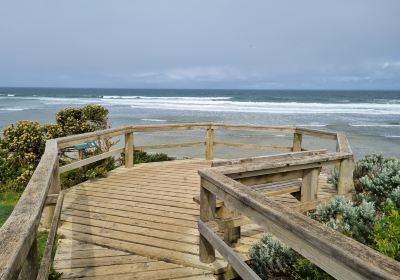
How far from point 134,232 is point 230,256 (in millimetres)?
1865

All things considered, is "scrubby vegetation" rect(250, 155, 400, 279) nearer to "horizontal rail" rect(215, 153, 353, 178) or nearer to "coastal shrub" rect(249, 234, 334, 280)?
"coastal shrub" rect(249, 234, 334, 280)

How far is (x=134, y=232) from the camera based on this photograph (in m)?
4.11

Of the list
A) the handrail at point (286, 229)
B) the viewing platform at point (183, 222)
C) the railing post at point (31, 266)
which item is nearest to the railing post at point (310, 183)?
the viewing platform at point (183, 222)

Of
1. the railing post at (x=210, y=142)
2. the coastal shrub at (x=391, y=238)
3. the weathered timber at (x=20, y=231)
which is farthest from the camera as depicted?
the railing post at (x=210, y=142)

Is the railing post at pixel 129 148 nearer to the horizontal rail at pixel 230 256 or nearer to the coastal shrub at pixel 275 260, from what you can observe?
the horizontal rail at pixel 230 256

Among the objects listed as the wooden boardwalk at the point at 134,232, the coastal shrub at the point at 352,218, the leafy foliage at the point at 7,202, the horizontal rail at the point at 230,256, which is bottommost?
the leafy foliage at the point at 7,202

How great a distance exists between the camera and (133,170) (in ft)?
24.1

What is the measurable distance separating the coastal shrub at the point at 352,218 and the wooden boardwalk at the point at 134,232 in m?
0.46

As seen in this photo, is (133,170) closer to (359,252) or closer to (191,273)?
(191,273)

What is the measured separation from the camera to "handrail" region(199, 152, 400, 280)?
1262 millimetres

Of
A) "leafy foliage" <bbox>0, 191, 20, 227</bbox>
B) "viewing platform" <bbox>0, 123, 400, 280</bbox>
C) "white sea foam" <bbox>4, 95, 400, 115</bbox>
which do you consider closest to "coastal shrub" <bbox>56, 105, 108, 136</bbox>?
"viewing platform" <bbox>0, 123, 400, 280</bbox>

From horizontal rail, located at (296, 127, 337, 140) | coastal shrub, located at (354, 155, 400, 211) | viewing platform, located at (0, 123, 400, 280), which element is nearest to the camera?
viewing platform, located at (0, 123, 400, 280)

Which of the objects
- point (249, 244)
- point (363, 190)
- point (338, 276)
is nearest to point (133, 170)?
point (249, 244)

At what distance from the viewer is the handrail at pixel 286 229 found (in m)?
1.26
